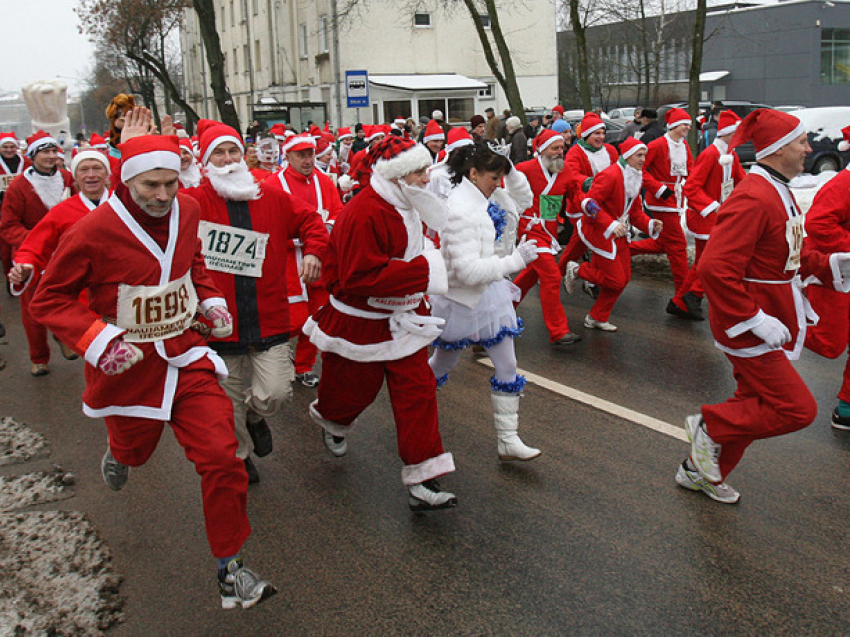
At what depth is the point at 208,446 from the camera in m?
3.59

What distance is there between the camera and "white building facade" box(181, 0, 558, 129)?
41.3m

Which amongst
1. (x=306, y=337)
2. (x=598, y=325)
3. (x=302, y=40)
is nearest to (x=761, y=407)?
(x=306, y=337)

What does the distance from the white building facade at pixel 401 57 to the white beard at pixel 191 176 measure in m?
29.1

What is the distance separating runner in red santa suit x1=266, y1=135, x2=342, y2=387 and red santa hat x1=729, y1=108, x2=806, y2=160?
370 centimetres

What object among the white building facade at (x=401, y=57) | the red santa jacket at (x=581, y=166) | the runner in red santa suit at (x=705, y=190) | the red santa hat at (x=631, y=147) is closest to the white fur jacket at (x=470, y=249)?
the red santa hat at (x=631, y=147)

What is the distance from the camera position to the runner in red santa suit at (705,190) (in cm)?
855

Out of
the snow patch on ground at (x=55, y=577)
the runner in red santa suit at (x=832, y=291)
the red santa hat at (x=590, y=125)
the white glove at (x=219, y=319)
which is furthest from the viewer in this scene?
the red santa hat at (x=590, y=125)

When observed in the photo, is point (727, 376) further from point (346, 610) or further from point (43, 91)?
point (43, 91)

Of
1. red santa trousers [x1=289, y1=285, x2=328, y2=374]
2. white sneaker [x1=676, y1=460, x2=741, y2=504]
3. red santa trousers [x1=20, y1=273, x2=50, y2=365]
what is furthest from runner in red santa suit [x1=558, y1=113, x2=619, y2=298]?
red santa trousers [x1=20, y1=273, x2=50, y2=365]

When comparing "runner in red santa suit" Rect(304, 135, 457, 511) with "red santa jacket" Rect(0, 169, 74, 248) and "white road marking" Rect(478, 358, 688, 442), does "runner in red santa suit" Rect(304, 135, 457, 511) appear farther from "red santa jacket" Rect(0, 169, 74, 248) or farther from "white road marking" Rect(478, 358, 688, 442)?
"red santa jacket" Rect(0, 169, 74, 248)

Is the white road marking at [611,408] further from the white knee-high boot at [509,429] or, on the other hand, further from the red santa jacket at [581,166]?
the red santa jacket at [581,166]

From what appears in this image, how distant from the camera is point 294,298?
22.7 ft

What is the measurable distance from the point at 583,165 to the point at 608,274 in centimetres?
198

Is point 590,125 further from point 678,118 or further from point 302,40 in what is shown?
point 302,40
